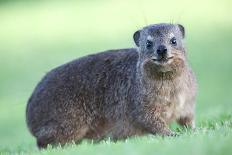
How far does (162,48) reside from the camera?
10.5 m

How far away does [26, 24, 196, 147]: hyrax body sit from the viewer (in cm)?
1096

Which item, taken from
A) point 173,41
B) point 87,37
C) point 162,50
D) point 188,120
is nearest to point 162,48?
point 162,50

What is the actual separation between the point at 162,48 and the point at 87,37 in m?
19.9

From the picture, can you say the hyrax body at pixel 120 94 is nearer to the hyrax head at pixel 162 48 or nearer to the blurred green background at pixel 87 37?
the hyrax head at pixel 162 48

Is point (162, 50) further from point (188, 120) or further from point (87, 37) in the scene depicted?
point (87, 37)

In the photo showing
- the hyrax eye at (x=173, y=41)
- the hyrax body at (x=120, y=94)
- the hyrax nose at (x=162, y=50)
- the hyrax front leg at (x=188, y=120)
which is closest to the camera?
the hyrax nose at (x=162, y=50)

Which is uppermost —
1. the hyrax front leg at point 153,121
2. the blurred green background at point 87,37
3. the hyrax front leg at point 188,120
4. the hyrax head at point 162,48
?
the hyrax head at point 162,48

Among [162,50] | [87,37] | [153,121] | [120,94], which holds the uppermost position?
[162,50]

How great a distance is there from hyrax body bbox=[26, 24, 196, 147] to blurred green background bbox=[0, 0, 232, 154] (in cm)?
505

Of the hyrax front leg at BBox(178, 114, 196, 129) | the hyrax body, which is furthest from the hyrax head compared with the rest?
the hyrax front leg at BBox(178, 114, 196, 129)

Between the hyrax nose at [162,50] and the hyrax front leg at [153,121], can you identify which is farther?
the hyrax front leg at [153,121]

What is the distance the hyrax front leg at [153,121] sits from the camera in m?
11.0

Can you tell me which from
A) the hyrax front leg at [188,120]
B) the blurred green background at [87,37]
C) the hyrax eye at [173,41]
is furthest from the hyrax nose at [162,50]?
the blurred green background at [87,37]

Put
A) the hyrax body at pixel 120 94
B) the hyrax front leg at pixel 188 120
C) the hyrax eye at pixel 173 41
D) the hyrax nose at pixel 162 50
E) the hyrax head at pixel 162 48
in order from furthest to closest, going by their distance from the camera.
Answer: the hyrax front leg at pixel 188 120 < the hyrax body at pixel 120 94 < the hyrax eye at pixel 173 41 < the hyrax head at pixel 162 48 < the hyrax nose at pixel 162 50
